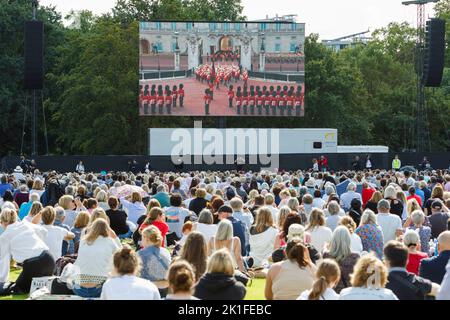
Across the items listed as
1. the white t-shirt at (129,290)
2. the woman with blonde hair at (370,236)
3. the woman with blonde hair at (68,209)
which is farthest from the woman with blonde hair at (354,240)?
the woman with blonde hair at (68,209)

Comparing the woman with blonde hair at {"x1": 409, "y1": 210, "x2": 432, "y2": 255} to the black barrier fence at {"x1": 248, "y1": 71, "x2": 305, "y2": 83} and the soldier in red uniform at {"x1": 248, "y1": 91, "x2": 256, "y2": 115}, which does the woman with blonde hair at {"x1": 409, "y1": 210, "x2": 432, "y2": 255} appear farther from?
the black barrier fence at {"x1": 248, "y1": 71, "x2": 305, "y2": 83}

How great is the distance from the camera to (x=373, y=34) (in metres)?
86.4

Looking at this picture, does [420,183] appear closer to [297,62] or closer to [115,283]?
[115,283]

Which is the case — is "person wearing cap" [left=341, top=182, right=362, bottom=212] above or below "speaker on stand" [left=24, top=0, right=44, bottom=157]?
below

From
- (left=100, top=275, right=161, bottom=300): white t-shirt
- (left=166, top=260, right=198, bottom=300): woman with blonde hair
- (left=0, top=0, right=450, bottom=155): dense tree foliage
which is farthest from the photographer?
(left=0, top=0, right=450, bottom=155): dense tree foliage

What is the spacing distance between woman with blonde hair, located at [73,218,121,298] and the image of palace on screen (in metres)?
32.3

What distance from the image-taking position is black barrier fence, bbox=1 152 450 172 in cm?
4341

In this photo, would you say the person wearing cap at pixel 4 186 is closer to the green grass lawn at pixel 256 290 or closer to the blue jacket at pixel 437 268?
the green grass lawn at pixel 256 290

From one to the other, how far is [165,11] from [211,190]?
4168 centimetres

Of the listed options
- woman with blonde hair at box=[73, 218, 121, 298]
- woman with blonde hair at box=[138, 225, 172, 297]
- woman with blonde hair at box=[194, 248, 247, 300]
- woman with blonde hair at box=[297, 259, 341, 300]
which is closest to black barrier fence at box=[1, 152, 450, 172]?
woman with blonde hair at box=[73, 218, 121, 298]

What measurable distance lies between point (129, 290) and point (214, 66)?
36.0 meters

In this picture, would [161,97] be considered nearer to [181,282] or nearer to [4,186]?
[4,186]

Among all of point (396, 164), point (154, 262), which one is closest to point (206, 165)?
point (396, 164)

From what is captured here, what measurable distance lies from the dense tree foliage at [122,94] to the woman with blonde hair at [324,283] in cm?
4778
